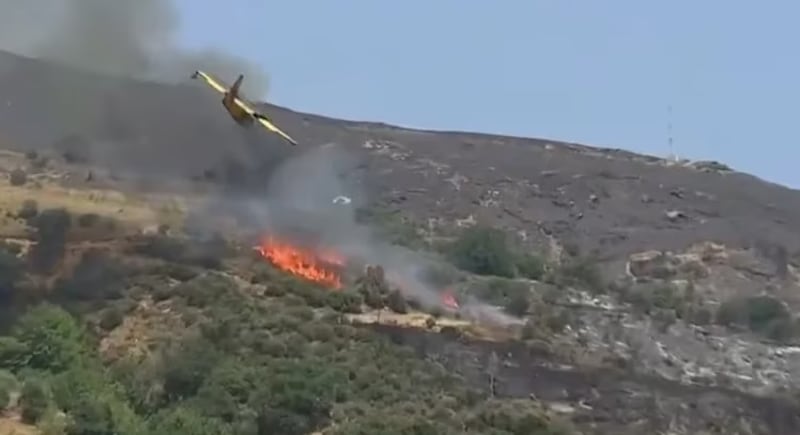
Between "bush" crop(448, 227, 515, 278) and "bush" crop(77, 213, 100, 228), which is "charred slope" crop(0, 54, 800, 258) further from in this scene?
"bush" crop(448, 227, 515, 278)

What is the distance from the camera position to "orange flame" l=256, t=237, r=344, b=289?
64.6m

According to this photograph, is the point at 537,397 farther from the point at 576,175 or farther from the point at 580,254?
the point at 576,175

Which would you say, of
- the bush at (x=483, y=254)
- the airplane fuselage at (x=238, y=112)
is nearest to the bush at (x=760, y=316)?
the bush at (x=483, y=254)

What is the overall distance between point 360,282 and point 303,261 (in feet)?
13.0

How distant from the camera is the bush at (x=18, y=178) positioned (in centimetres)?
7962

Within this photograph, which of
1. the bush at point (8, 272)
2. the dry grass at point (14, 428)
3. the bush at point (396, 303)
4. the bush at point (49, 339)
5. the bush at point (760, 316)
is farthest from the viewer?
the bush at point (760, 316)

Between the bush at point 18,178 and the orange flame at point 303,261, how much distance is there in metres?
17.6

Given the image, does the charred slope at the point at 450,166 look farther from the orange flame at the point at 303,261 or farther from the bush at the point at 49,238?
the orange flame at the point at 303,261

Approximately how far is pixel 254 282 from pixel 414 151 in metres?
53.4

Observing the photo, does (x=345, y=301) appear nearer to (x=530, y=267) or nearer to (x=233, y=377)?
(x=233, y=377)

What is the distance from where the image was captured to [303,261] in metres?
67.3

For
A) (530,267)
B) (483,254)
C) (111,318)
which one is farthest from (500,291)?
(111,318)

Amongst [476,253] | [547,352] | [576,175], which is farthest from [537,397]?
[576,175]

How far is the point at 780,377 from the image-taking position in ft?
196
